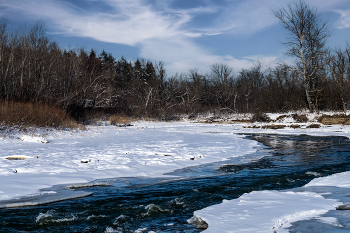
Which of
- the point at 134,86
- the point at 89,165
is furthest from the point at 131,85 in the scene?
the point at 89,165

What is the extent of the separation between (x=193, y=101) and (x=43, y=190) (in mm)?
45165

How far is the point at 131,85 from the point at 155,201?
49722mm

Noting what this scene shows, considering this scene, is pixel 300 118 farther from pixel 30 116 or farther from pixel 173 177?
pixel 173 177

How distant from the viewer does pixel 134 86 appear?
52.7 meters

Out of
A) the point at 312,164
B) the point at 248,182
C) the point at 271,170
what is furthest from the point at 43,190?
the point at 312,164

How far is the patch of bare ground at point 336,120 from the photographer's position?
24134mm

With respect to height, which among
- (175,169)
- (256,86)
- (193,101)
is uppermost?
(256,86)

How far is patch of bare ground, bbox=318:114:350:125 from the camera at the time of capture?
24.1m

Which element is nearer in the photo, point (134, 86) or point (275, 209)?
point (275, 209)

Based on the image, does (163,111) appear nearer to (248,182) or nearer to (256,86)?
(256,86)

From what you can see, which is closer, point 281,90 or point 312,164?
point 312,164

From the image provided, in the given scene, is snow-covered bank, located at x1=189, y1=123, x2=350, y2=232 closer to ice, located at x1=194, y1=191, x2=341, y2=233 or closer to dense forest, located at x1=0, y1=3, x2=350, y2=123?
ice, located at x1=194, y1=191, x2=341, y2=233

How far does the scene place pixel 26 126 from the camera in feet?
49.5

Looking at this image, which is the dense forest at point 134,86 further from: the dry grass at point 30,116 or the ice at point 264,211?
the ice at point 264,211
